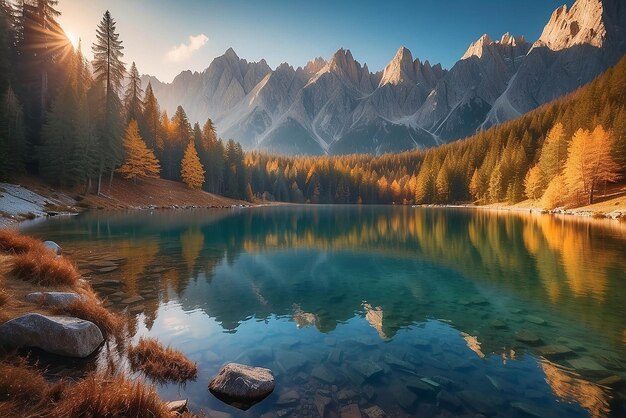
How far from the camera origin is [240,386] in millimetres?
7199

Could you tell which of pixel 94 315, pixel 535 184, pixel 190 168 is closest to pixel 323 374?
pixel 94 315

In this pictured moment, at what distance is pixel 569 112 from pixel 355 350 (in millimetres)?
126177

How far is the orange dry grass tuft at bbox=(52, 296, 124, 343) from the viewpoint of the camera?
911 centimetres

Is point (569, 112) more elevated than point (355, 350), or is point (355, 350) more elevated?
point (569, 112)

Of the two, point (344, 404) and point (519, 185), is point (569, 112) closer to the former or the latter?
point (519, 185)

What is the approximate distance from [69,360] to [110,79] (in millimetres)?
70039

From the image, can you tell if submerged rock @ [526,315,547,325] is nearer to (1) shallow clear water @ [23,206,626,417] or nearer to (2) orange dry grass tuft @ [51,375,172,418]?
(1) shallow clear water @ [23,206,626,417]

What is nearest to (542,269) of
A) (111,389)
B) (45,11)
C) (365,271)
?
(365,271)

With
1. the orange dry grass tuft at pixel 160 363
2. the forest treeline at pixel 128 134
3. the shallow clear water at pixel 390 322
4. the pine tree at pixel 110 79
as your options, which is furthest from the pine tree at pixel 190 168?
the orange dry grass tuft at pixel 160 363

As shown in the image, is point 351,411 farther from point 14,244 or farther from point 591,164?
point 591,164

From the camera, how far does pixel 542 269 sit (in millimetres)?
20609

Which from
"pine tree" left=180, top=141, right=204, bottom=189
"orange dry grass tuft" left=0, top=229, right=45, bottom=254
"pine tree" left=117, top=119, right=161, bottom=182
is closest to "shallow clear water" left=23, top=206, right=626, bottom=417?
"orange dry grass tuft" left=0, top=229, right=45, bottom=254

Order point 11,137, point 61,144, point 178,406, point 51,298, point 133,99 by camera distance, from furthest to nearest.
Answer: point 133,99, point 61,144, point 11,137, point 51,298, point 178,406

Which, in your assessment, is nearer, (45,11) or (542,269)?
(542,269)
